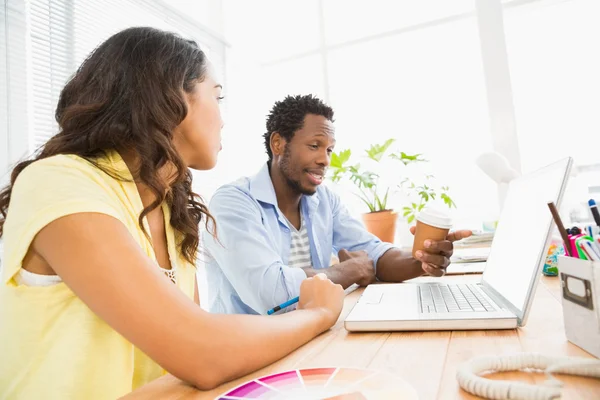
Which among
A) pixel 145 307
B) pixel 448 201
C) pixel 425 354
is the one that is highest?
pixel 448 201

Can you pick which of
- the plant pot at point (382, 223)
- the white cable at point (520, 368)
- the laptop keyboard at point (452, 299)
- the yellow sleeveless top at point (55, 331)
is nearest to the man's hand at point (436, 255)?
the laptop keyboard at point (452, 299)

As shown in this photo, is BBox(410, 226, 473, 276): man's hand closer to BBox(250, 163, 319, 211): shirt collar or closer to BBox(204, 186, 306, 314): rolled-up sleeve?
BBox(204, 186, 306, 314): rolled-up sleeve

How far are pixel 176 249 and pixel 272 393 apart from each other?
0.58 metres

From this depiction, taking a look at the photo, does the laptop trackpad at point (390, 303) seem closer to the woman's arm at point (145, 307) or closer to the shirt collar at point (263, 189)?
the woman's arm at point (145, 307)

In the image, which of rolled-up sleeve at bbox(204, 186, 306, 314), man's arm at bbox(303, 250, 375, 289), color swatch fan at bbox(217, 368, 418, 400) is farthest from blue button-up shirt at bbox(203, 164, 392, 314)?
color swatch fan at bbox(217, 368, 418, 400)

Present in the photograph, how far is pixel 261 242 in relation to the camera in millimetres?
1220

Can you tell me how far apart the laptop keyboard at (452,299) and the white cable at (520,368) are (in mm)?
247

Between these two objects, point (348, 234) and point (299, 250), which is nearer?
point (299, 250)

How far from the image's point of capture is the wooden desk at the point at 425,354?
0.48 meters

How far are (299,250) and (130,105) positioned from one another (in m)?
0.97

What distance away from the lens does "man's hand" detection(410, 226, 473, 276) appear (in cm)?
112

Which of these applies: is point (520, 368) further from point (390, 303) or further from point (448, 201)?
point (448, 201)

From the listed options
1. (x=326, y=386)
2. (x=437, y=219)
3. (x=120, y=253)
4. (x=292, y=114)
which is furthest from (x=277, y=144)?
(x=326, y=386)

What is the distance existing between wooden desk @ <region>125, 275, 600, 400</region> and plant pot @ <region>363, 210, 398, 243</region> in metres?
1.55
